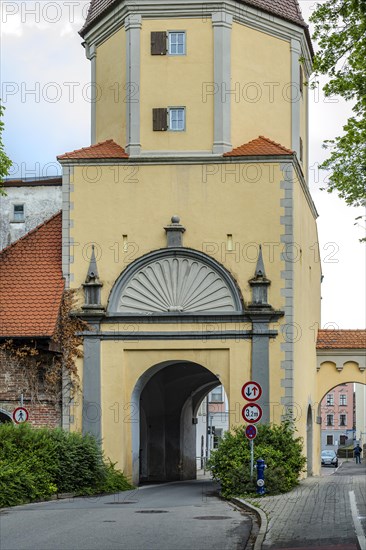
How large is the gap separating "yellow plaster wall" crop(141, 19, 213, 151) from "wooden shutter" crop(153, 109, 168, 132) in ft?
0.42

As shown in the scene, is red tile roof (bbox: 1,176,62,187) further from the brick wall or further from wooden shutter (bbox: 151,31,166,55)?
the brick wall

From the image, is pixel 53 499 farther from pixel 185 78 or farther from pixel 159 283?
pixel 185 78

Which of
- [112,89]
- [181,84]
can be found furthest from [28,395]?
[181,84]

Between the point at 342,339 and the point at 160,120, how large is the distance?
34.5 feet

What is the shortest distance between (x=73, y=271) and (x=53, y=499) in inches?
334

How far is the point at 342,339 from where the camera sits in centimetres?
3753

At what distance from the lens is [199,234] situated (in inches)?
1255

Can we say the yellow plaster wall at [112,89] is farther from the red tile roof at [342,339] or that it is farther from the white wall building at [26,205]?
the white wall building at [26,205]

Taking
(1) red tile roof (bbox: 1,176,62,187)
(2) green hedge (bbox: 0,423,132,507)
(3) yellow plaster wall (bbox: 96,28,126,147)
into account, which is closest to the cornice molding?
(3) yellow plaster wall (bbox: 96,28,126,147)

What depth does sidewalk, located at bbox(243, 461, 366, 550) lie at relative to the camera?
16141 millimetres

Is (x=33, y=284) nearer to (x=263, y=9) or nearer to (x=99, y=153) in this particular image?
(x=99, y=153)

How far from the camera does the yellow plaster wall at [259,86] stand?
3294 cm

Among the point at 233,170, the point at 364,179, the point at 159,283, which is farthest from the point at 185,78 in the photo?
the point at 364,179

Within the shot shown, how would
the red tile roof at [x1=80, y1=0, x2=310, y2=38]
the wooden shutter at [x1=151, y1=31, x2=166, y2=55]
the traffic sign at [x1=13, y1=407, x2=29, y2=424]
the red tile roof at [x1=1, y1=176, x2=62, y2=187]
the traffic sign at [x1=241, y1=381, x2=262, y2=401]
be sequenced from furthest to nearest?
the red tile roof at [x1=1, y1=176, x2=62, y2=187]
the red tile roof at [x1=80, y1=0, x2=310, y2=38]
the wooden shutter at [x1=151, y1=31, x2=166, y2=55]
the traffic sign at [x1=13, y1=407, x2=29, y2=424]
the traffic sign at [x1=241, y1=381, x2=262, y2=401]
